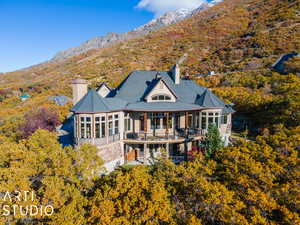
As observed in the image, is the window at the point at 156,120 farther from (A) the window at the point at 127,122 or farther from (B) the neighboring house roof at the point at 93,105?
(B) the neighboring house roof at the point at 93,105

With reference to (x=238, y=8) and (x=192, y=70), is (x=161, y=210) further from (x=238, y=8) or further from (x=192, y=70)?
(x=238, y=8)

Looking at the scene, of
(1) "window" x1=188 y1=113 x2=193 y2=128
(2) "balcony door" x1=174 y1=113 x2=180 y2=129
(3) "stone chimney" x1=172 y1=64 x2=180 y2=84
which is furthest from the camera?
(3) "stone chimney" x1=172 y1=64 x2=180 y2=84

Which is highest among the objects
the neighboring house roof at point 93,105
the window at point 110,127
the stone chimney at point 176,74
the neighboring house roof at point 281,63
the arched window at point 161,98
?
the neighboring house roof at point 281,63

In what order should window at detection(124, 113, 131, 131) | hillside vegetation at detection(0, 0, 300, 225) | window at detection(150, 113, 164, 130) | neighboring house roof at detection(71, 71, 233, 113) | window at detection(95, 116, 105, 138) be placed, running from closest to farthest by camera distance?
hillside vegetation at detection(0, 0, 300, 225) → window at detection(95, 116, 105, 138) → neighboring house roof at detection(71, 71, 233, 113) → window at detection(124, 113, 131, 131) → window at detection(150, 113, 164, 130)

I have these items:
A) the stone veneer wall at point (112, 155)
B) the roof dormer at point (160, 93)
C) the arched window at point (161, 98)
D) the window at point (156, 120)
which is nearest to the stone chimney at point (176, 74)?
the roof dormer at point (160, 93)

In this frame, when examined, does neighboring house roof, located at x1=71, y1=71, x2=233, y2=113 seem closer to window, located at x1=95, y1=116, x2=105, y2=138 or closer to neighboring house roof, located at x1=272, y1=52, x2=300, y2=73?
window, located at x1=95, y1=116, x2=105, y2=138

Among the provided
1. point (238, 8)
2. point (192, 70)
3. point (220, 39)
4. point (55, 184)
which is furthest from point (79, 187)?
point (238, 8)

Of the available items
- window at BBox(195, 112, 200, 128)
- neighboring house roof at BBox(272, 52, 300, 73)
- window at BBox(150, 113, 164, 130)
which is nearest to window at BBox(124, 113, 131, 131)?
window at BBox(150, 113, 164, 130)

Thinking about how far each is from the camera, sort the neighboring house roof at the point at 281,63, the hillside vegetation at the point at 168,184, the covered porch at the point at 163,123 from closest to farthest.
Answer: the hillside vegetation at the point at 168,184
the covered porch at the point at 163,123
the neighboring house roof at the point at 281,63
